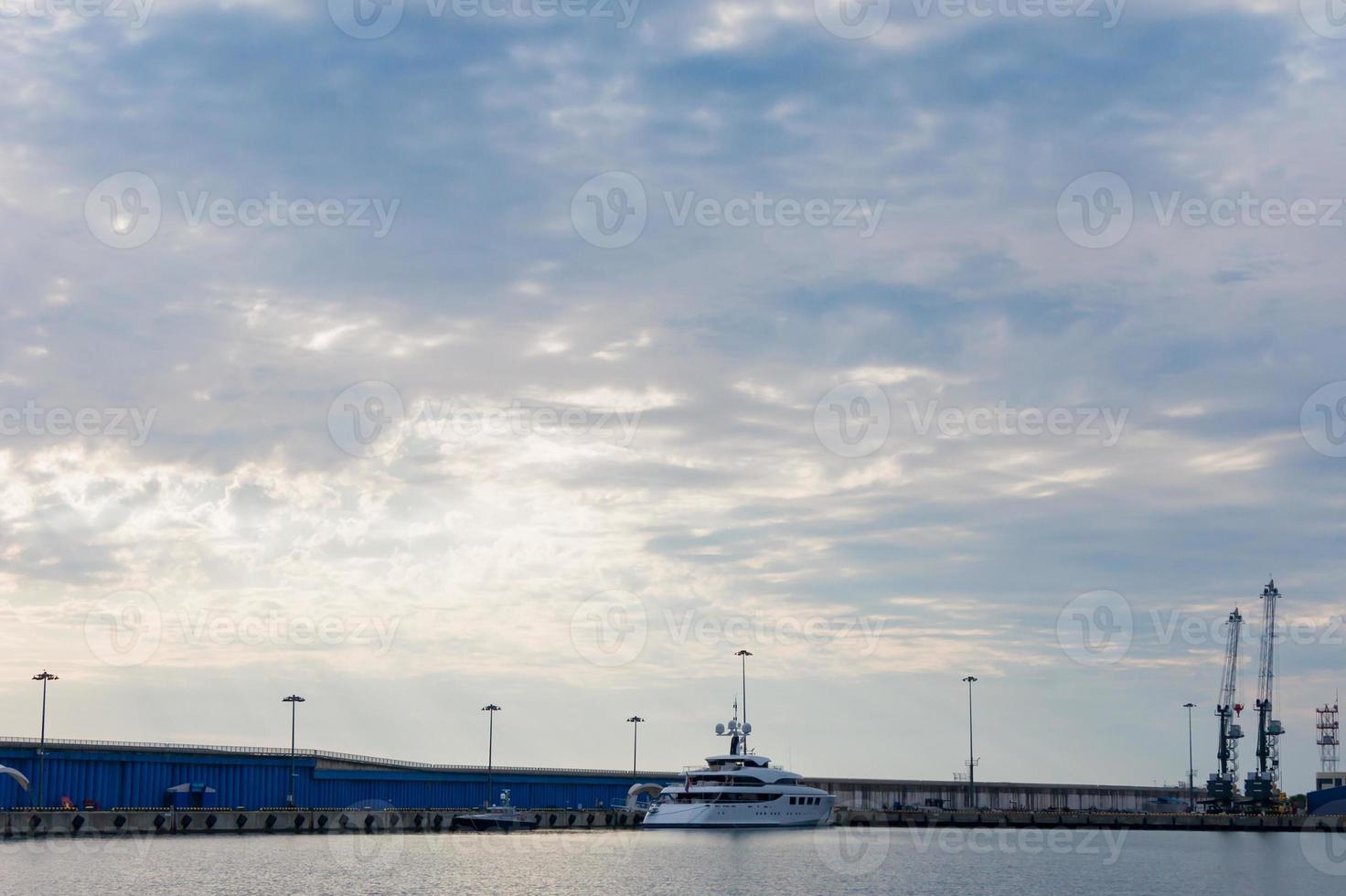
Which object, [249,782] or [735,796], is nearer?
[249,782]

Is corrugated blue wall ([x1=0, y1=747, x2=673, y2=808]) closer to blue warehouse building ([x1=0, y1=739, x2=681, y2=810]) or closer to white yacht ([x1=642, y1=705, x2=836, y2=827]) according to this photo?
blue warehouse building ([x1=0, y1=739, x2=681, y2=810])

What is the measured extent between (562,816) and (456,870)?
62292 millimetres

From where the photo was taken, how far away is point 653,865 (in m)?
110

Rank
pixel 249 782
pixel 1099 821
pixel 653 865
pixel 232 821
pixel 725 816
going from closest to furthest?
1. pixel 653 865
2. pixel 232 821
3. pixel 249 782
4. pixel 725 816
5. pixel 1099 821

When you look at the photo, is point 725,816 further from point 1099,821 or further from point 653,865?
point 1099,821

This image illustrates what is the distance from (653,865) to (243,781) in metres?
50.6

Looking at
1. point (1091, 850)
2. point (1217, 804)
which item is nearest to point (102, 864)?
point (1091, 850)

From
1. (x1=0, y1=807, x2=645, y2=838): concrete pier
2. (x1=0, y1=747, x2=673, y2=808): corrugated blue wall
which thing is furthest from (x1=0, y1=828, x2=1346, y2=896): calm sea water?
(x1=0, y1=747, x2=673, y2=808): corrugated blue wall

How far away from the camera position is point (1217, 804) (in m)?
196

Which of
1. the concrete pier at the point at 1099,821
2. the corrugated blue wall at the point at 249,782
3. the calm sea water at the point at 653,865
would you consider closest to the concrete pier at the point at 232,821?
the calm sea water at the point at 653,865

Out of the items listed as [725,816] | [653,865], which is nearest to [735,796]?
[725,816]

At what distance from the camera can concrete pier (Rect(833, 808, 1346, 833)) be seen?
18525 cm

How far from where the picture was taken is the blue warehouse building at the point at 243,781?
129 m

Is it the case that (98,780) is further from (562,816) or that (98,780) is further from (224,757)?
(562,816)
